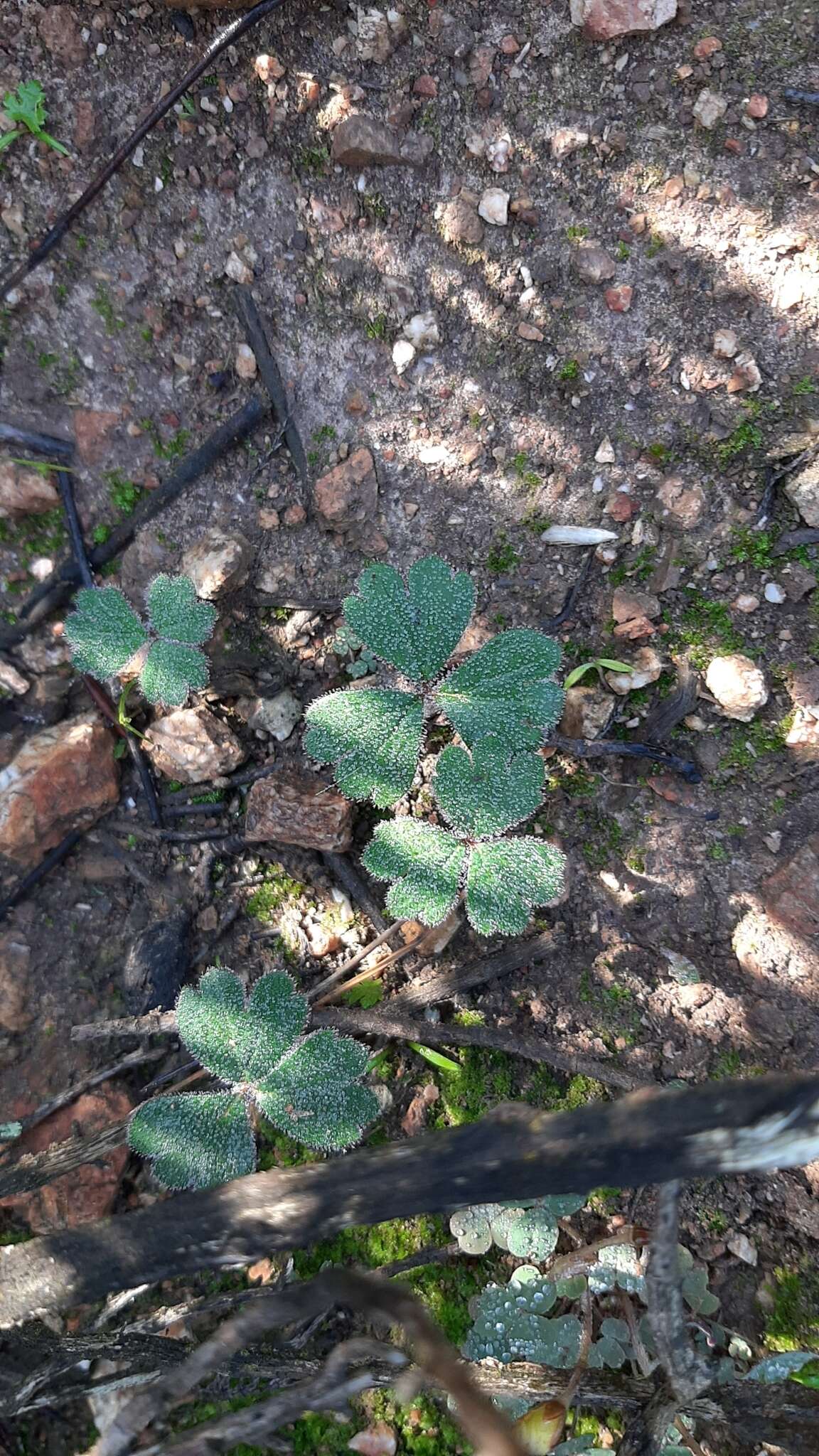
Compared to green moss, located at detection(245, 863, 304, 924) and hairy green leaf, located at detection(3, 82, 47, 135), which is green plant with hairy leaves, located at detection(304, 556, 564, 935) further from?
hairy green leaf, located at detection(3, 82, 47, 135)

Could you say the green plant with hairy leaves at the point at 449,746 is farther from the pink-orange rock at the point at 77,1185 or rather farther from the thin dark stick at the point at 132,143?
the thin dark stick at the point at 132,143

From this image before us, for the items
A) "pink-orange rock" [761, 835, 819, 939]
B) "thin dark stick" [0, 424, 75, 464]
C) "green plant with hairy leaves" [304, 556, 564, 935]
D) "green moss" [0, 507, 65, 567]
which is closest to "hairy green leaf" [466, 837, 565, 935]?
"green plant with hairy leaves" [304, 556, 564, 935]

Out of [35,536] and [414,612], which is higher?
[35,536]

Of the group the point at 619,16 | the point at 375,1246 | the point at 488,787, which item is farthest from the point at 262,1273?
the point at 619,16

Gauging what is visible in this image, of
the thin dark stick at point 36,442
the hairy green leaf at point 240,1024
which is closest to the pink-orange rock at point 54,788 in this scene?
the hairy green leaf at point 240,1024

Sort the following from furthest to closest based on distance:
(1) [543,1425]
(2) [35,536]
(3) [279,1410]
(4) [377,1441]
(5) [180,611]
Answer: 1. (2) [35,536]
2. (5) [180,611]
3. (4) [377,1441]
4. (1) [543,1425]
5. (3) [279,1410]

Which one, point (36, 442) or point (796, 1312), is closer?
point (796, 1312)

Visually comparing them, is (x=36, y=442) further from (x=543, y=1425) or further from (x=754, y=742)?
(x=543, y=1425)
